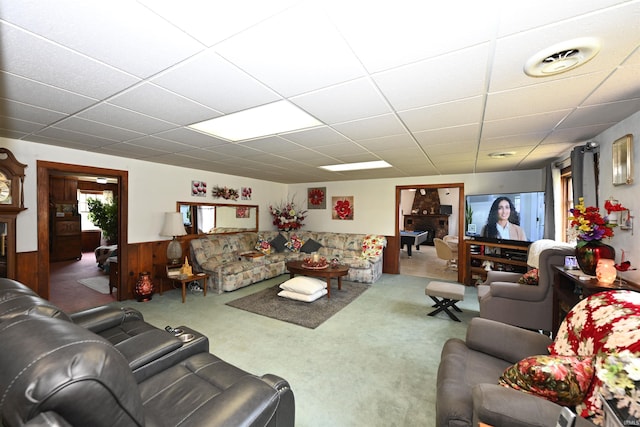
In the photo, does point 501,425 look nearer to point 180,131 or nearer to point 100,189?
point 180,131

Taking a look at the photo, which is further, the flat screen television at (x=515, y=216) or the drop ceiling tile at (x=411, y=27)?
the flat screen television at (x=515, y=216)

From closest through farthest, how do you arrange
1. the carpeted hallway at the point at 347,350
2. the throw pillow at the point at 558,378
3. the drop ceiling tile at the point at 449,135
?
the throw pillow at the point at 558,378 < the carpeted hallway at the point at 347,350 < the drop ceiling tile at the point at 449,135

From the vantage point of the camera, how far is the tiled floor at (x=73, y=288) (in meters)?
3.84

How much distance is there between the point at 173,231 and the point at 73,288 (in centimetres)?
232

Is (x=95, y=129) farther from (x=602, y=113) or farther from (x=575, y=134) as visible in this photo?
(x=575, y=134)

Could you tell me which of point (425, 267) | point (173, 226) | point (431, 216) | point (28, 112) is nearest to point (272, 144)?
point (28, 112)

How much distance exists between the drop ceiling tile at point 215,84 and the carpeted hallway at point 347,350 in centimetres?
227

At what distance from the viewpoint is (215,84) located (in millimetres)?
1668

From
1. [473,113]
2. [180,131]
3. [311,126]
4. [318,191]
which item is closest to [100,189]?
[318,191]

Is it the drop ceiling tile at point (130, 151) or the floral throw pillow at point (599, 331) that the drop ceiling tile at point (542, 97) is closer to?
the floral throw pillow at point (599, 331)

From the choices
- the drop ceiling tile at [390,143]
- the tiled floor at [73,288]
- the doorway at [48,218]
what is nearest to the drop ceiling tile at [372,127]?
the drop ceiling tile at [390,143]

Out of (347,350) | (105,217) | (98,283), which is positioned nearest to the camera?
(347,350)

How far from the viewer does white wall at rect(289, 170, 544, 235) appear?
4973 millimetres

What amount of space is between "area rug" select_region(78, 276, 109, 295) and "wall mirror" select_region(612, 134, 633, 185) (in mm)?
6801
